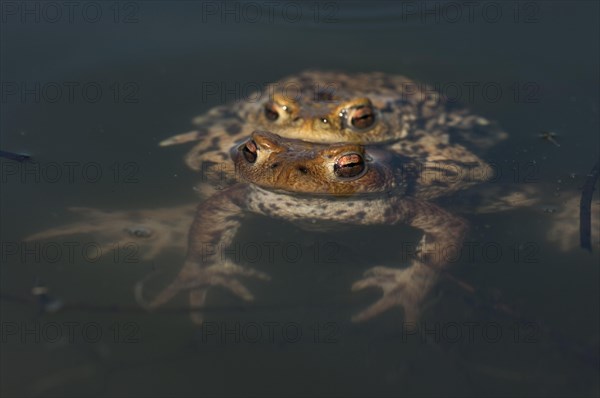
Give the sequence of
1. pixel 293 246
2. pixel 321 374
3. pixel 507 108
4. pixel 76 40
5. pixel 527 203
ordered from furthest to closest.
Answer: pixel 76 40, pixel 507 108, pixel 527 203, pixel 293 246, pixel 321 374

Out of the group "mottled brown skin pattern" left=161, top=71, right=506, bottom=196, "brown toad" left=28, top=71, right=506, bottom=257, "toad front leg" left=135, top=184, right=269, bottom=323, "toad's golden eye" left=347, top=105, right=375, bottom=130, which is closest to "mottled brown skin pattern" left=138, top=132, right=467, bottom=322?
"toad front leg" left=135, top=184, right=269, bottom=323

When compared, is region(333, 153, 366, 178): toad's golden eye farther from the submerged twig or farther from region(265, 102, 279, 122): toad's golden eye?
the submerged twig

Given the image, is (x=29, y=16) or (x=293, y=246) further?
(x=29, y=16)

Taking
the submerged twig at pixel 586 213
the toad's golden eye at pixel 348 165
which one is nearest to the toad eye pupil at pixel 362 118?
the toad's golden eye at pixel 348 165

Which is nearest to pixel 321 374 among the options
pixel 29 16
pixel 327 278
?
pixel 327 278

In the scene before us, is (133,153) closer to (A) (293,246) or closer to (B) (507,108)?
(A) (293,246)

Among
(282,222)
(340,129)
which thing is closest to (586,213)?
(340,129)

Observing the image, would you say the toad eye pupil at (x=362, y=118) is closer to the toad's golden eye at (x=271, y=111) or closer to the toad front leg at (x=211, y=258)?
the toad's golden eye at (x=271, y=111)
